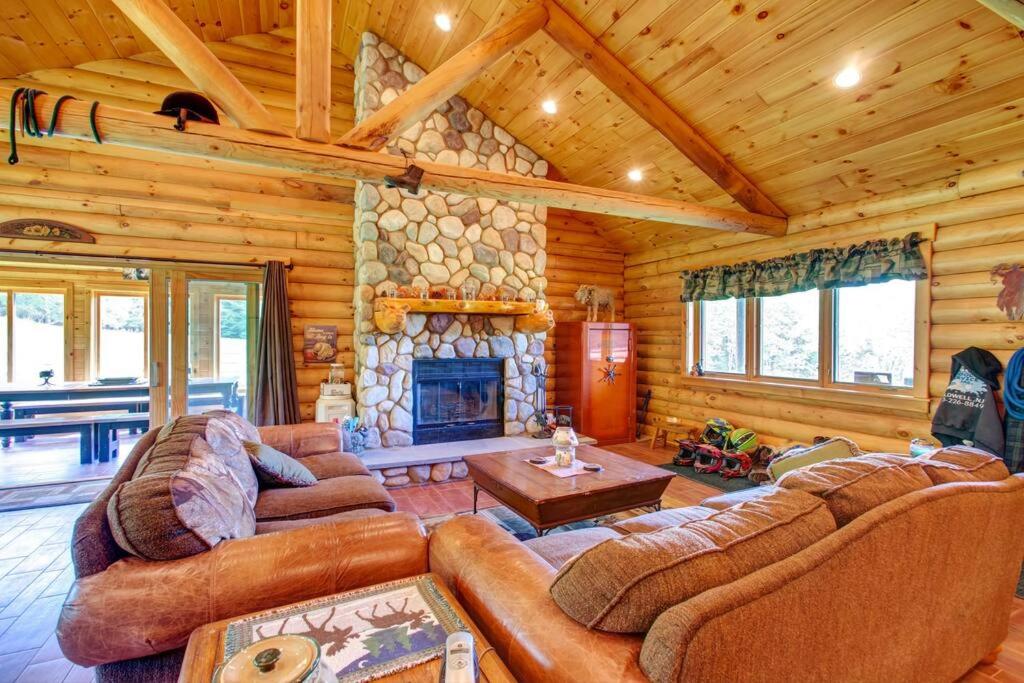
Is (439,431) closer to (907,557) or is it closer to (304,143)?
(304,143)

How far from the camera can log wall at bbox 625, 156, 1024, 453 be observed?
333 cm

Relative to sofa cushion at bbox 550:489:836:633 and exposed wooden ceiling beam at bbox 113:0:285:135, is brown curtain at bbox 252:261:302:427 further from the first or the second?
sofa cushion at bbox 550:489:836:633

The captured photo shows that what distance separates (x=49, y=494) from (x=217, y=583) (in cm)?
388

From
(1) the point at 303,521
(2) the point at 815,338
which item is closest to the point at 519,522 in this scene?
(1) the point at 303,521

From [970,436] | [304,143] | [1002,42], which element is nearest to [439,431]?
[304,143]

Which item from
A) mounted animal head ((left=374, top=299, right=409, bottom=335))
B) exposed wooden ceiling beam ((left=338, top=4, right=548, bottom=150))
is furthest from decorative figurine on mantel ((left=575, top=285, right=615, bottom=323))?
exposed wooden ceiling beam ((left=338, top=4, right=548, bottom=150))

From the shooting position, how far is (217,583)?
1415mm

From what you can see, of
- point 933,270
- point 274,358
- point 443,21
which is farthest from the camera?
point 274,358

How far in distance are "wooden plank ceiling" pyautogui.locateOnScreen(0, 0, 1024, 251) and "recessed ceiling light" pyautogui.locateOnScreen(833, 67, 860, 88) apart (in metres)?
0.06

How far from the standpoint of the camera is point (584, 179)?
5.59 m

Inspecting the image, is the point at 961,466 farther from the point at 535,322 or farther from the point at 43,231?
the point at 43,231

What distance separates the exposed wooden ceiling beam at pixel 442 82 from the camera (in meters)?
3.18

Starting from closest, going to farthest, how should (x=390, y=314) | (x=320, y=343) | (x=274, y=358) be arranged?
(x=390, y=314)
(x=274, y=358)
(x=320, y=343)

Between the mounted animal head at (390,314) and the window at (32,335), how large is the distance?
236 inches
